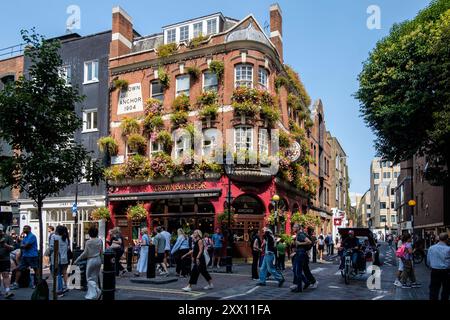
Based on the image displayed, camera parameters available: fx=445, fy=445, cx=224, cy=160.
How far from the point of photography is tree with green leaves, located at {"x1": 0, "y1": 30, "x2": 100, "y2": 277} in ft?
37.5

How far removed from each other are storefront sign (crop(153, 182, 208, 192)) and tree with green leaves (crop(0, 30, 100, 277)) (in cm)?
1170

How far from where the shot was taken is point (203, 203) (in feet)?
79.5

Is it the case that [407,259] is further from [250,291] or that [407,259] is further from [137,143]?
[137,143]

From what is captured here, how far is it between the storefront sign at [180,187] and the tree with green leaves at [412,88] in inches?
373

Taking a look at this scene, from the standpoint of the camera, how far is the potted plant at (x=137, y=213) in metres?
24.8

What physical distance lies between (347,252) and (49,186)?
32.0 ft

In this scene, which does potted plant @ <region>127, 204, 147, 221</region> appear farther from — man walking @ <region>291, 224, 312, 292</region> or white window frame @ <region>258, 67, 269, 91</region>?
man walking @ <region>291, 224, 312, 292</region>

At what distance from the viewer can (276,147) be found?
24.6 m

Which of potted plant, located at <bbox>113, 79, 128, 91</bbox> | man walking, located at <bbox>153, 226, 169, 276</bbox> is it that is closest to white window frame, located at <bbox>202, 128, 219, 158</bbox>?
potted plant, located at <bbox>113, 79, 128, 91</bbox>

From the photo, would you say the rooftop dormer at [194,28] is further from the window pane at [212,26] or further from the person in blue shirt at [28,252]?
the person in blue shirt at [28,252]

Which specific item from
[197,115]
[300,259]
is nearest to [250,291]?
[300,259]

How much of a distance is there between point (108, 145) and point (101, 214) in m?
4.07

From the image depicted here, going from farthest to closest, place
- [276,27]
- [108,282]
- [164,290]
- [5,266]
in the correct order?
1. [276,27]
2. [164,290]
3. [5,266]
4. [108,282]
